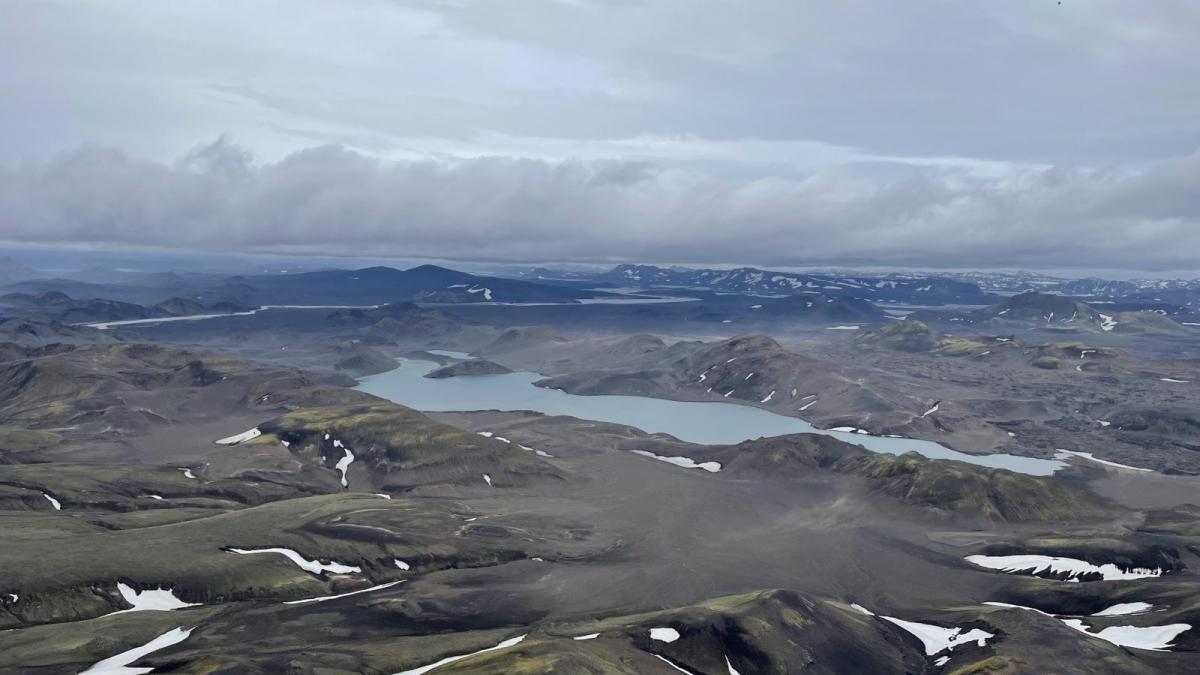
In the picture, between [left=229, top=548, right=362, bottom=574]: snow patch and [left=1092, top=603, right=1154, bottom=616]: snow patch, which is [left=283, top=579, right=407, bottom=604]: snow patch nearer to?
[left=229, top=548, right=362, bottom=574]: snow patch

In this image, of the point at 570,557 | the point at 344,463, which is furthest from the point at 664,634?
the point at 344,463

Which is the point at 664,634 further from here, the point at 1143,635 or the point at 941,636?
the point at 1143,635

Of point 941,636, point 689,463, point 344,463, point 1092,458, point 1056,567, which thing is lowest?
point 344,463

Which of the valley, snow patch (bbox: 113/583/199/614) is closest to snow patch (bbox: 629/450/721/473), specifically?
the valley

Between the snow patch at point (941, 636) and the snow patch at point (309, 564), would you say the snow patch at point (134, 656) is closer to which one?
the snow patch at point (309, 564)

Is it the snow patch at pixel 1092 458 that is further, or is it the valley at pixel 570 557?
the snow patch at pixel 1092 458

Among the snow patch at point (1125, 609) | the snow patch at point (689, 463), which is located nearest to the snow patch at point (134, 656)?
the snow patch at point (1125, 609)

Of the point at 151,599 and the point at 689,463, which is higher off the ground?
the point at 151,599

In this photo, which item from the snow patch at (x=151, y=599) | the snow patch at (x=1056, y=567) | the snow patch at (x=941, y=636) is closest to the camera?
the snow patch at (x=941, y=636)

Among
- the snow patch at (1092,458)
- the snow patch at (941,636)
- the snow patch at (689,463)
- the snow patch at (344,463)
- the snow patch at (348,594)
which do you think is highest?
the snow patch at (941,636)

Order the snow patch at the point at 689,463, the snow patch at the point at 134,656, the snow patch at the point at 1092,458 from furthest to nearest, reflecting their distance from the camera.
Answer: the snow patch at the point at 1092,458
the snow patch at the point at 689,463
the snow patch at the point at 134,656

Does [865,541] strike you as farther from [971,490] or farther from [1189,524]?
[1189,524]
